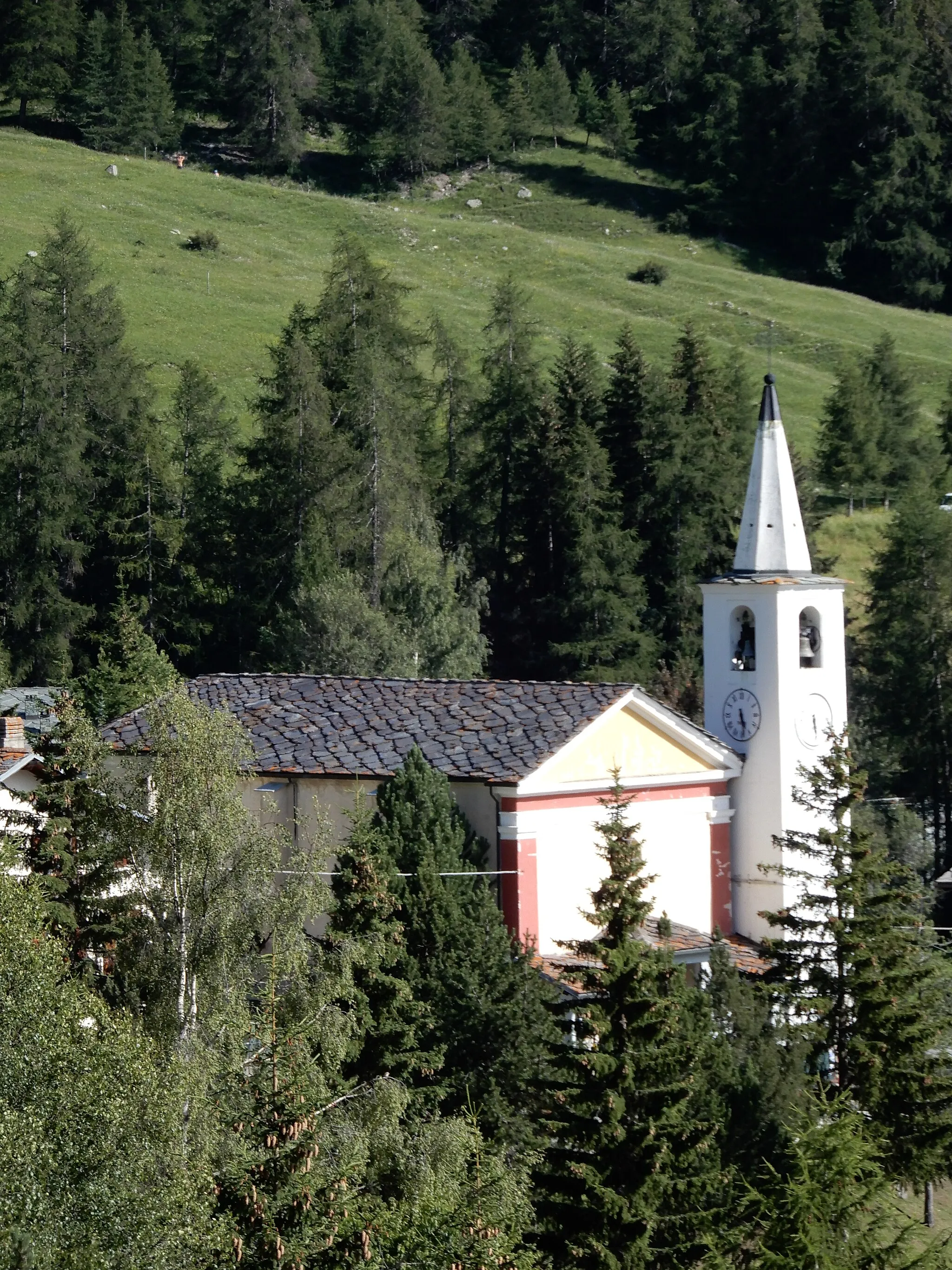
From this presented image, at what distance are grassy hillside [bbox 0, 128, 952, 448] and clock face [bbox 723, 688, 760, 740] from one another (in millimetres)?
38271

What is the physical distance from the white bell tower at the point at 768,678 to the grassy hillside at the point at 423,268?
37.4 m

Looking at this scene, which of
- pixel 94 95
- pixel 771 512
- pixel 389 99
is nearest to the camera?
pixel 771 512

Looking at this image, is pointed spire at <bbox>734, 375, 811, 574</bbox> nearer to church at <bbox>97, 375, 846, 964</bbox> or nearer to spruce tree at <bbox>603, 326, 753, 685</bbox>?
church at <bbox>97, 375, 846, 964</bbox>

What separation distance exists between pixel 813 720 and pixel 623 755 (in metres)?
4.16

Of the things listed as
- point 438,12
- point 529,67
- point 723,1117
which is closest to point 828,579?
point 723,1117

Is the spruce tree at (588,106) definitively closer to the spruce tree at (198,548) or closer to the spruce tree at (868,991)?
the spruce tree at (198,548)

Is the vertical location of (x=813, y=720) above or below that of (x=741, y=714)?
below

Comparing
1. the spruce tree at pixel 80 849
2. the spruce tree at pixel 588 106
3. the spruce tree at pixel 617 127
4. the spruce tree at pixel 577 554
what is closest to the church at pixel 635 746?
the spruce tree at pixel 80 849

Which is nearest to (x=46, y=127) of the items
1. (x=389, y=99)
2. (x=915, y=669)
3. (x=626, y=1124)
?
(x=389, y=99)

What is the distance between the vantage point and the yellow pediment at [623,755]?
94.3 feet

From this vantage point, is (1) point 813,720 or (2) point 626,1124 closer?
(2) point 626,1124

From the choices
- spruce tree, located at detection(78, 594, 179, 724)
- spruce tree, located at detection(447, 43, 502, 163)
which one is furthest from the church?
spruce tree, located at detection(447, 43, 502, 163)

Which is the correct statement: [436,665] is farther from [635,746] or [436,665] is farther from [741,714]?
[635,746]

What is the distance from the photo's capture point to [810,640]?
3266 centimetres
